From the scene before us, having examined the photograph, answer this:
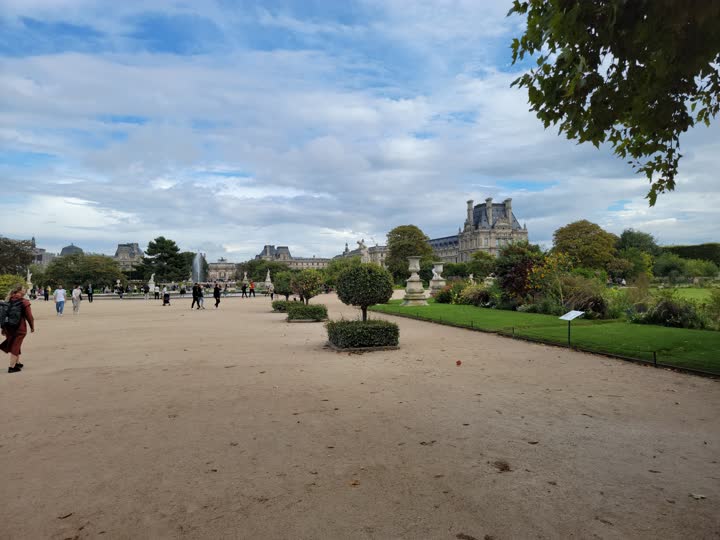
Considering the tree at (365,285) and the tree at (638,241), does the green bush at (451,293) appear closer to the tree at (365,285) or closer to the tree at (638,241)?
the tree at (365,285)

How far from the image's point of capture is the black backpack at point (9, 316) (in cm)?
873

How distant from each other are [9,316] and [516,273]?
18189 mm

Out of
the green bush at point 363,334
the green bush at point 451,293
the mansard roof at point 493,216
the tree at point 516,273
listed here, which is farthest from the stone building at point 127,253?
the green bush at point 363,334

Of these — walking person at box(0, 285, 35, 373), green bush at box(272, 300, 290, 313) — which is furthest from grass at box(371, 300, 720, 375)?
walking person at box(0, 285, 35, 373)

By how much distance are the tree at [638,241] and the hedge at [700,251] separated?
2.37m

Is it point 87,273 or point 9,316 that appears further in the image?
point 87,273

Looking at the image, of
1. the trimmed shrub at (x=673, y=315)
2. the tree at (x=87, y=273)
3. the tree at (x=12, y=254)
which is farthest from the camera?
the tree at (x=87, y=273)

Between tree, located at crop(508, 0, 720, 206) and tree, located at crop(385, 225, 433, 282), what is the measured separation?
6668cm

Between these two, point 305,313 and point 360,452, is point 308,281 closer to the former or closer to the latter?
point 305,313

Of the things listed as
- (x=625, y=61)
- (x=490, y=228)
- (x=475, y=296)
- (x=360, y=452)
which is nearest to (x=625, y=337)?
(x=625, y=61)

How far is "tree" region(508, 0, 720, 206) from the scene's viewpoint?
3914 mm

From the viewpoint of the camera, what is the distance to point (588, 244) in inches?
2190

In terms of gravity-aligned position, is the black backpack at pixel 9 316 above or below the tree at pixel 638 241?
below

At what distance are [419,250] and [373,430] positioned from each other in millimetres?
70972
